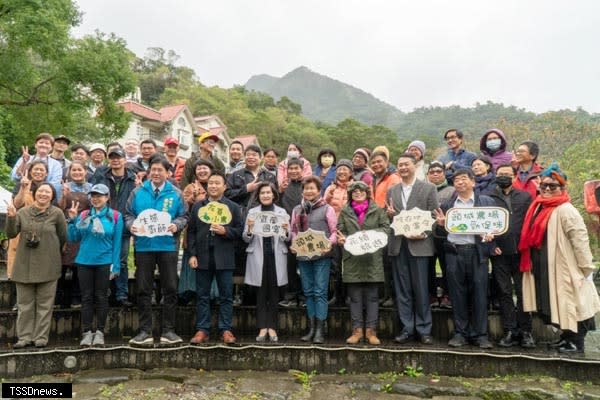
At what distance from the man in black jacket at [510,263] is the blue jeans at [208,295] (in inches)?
134

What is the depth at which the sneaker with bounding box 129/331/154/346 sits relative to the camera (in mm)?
5004

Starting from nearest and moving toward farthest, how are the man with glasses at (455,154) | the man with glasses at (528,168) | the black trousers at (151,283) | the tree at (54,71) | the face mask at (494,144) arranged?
the black trousers at (151,283) < the man with glasses at (528,168) < the face mask at (494,144) < the man with glasses at (455,154) < the tree at (54,71)

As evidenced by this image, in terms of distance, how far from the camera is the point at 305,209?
18.5 feet

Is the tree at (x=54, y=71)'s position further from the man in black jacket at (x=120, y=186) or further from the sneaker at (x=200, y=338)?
the sneaker at (x=200, y=338)

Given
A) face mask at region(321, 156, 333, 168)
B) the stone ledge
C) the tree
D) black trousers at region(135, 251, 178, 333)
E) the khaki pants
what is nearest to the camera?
the stone ledge

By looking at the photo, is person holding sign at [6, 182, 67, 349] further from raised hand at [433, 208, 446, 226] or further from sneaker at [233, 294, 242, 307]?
raised hand at [433, 208, 446, 226]

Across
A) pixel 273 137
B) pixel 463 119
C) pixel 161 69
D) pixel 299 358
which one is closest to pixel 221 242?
pixel 299 358

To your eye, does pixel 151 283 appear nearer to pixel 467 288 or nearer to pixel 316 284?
pixel 316 284

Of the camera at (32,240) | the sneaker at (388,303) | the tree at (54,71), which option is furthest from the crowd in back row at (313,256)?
the tree at (54,71)

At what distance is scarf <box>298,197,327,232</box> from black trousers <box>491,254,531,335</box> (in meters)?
2.33

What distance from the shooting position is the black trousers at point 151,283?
5160mm

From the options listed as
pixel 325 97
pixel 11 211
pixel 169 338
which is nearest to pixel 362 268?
pixel 169 338

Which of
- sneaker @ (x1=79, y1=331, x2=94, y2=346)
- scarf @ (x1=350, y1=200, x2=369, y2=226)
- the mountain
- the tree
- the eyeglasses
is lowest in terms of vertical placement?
sneaker @ (x1=79, y1=331, x2=94, y2=346)

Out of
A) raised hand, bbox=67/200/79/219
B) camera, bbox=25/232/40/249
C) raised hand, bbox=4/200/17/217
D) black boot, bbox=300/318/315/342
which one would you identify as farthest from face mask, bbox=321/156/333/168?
raised hand, bbox=4/200/17/217
